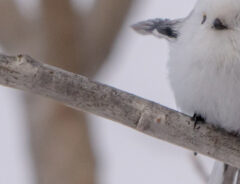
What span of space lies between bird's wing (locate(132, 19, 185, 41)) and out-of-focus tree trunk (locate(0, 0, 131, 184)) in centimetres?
55

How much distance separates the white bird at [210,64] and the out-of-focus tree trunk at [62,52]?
0.67 metres

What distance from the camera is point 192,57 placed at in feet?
4.38

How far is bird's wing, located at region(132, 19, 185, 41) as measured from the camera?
1.50 meters

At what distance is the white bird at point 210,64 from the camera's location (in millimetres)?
1281

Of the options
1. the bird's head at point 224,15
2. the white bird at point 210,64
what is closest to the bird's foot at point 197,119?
the white bird at point 210,64

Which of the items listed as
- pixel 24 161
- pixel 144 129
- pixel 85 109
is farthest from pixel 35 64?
pixel 24 161

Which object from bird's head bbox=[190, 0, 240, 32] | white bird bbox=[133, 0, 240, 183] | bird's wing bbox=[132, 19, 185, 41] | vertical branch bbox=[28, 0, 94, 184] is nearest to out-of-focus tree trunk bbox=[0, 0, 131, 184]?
vertical branch bbox=[28, 0, 94, 184]

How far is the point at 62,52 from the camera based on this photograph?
2.08 m

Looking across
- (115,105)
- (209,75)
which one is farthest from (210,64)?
(115,105)

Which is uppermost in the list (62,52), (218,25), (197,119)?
(218,25)

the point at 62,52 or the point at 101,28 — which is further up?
the point at 101,28

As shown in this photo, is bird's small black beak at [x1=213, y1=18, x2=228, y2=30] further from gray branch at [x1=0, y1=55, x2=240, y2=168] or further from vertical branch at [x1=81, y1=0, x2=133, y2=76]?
vertical branch at [x1=81, y1=0, x2=133, y2=76]

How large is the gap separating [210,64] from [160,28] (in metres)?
0.26

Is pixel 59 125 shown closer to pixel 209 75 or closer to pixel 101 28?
pixel 101 28
